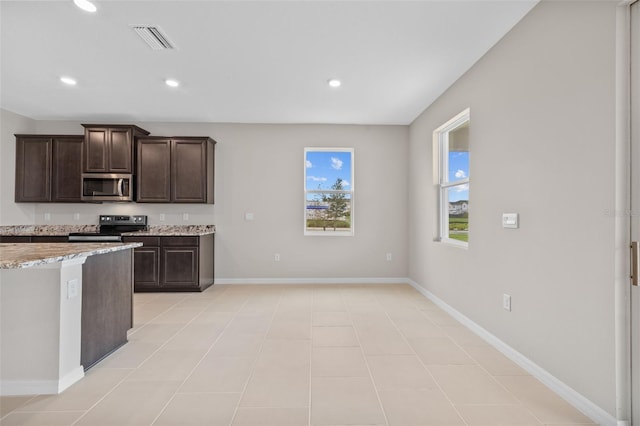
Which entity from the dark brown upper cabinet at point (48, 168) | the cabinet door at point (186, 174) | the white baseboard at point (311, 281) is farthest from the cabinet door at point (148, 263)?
the dark brown upper cabinet at point (48, 168)

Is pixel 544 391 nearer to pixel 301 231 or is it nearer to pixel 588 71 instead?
pixel 588 71

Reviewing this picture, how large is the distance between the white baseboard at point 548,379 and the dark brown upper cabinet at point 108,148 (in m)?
5.11

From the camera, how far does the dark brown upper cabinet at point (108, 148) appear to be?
15.7 feet

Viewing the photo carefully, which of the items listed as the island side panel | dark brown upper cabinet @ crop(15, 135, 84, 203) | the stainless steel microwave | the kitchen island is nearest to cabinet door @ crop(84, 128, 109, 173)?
the stainless steel microwave

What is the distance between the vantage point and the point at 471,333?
10.2ft

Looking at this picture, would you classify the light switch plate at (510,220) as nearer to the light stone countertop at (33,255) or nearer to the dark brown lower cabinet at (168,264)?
the light stone countertop at (33,255)

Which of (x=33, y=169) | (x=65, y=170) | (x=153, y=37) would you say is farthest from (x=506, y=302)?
(x=33, y=169)

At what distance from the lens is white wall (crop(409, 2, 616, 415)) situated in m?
1.78

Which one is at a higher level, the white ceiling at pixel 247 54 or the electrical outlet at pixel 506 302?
the white ceiling at pixel 247 54

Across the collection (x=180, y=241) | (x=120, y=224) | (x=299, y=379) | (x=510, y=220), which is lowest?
(x=299, y=379)

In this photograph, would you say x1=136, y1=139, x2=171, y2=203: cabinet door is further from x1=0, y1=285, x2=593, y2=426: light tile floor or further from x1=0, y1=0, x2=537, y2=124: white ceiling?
x1=0, y1=285, x2=593, y2=426: light tile floor

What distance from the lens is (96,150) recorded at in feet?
15.8

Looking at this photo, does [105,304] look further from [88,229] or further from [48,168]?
[48,168]

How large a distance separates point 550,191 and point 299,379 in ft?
7.13
